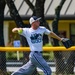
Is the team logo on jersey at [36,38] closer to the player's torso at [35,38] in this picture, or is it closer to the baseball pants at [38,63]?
the player's torso at [35,38]

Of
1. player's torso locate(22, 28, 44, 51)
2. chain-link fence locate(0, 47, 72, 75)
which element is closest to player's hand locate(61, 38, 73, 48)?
player's torso locate(22, 28, 44, 51)

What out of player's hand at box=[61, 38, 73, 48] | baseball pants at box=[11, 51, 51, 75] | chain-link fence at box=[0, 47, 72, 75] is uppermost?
player's hand at box=[61, 38, 73, 48]

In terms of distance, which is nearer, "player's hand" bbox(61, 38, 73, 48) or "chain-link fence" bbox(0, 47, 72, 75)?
"player's hand" bbox(61, 38, 73, 48)

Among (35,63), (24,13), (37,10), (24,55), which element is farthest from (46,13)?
(35,63)

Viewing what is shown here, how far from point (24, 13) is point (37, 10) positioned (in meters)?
13.2

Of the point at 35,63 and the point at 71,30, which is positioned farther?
the point at 71,30

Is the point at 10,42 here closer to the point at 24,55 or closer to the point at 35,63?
the point at 24,55

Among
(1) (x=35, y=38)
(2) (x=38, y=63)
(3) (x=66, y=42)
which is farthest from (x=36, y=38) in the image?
(3) (x=66, y=42)

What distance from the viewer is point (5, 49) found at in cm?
1149

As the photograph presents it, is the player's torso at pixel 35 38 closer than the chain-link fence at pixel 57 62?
Yes

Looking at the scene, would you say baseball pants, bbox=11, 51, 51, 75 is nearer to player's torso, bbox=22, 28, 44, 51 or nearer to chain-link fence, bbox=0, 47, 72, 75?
player's torso, bbox=22, 28, 44, 51

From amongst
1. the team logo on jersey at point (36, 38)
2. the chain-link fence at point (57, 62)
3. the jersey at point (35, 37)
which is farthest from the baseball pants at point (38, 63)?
the chain-link fence at point (57, 62)

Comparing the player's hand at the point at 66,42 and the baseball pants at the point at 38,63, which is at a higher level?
the player's hand at the point at 66,42

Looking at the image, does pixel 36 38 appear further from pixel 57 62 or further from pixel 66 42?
pixel 57 62
